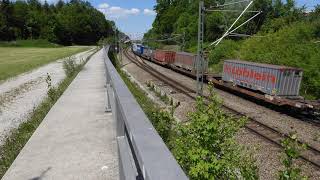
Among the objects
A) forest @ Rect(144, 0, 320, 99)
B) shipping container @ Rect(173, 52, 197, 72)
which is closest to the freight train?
forest @ Rect(144, 0, 320, 99)

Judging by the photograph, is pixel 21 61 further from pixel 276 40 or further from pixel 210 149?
pixel 210 149

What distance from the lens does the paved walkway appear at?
18.2ft

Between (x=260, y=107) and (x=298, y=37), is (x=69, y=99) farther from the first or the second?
(x=298, y=37)

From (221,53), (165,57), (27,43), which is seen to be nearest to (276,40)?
(221,53)

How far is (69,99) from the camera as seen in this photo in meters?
12.9

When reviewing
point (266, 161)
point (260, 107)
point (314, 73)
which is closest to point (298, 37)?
point (314, 73)

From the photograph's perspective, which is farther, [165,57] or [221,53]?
[165,57]

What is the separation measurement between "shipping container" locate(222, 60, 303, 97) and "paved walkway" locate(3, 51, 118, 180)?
15.0 m

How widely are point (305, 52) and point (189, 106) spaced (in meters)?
14.3

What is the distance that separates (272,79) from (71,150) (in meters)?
18.5

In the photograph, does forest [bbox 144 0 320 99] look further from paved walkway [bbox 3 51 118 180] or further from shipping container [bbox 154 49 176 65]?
paved walkway [bbox 3 51 118 180]

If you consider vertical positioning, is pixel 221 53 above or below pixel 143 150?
below

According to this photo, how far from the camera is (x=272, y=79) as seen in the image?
2333cm

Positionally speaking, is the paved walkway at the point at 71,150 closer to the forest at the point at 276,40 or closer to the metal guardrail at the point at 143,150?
the metal guardrail at the point at 143,150
